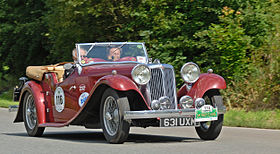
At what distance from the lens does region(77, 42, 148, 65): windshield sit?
10.3m

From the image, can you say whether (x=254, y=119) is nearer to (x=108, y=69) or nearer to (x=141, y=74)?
(x=108, y=69)

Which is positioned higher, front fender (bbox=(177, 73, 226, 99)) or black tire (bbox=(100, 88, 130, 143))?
front fender (bbox=(177, 73, 226, 99))

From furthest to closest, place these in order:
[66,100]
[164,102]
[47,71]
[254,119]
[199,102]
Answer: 1. [254,119]
2. [47,71]
3. [66,100]
4. [199,102]
5. [164,102]

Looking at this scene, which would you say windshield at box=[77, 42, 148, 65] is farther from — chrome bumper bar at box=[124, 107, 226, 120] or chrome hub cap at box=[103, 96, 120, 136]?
chrome bumper bar at box=[124, 107, 226, 120]

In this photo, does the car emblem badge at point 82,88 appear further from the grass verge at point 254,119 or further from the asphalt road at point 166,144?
the grass verge at point 254,119

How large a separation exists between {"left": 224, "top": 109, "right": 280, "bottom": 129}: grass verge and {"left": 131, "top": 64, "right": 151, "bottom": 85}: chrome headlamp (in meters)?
3.91

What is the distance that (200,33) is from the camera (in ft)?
59.0

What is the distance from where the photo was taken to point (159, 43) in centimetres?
1906

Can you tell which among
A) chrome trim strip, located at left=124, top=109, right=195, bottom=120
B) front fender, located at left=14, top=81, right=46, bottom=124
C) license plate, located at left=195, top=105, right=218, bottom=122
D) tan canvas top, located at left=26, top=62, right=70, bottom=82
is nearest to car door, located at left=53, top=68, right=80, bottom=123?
front fender, located at left=14, top=81, right=46, bottom=124

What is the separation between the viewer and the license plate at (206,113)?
862 cm

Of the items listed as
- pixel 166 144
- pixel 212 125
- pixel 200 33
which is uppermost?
pixel 200 33

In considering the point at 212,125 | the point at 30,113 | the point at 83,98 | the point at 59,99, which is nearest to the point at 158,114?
the point at 212,125

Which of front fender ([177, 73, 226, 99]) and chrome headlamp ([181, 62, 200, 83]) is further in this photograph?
chrome headlamp ([181, 62, 200, 83])

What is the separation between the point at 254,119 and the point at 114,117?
191 inches
